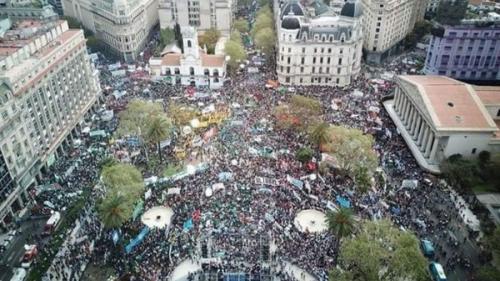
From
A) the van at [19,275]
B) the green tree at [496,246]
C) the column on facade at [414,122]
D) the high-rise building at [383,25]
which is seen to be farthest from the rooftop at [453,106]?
the van at [19,275]

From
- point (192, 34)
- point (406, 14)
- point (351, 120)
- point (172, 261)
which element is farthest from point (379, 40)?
point (172, 261)

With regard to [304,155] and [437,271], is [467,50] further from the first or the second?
[437,271]

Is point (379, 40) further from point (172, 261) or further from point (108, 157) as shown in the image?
point (172, 261)

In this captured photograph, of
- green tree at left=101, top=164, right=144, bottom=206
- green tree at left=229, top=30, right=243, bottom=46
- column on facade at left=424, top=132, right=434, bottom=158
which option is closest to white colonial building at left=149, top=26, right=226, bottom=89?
green tree at left=229, top=30, right=243, bottom=46

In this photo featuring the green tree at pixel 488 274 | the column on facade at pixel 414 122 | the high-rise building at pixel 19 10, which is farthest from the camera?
the high-rise building at pixel 19 10

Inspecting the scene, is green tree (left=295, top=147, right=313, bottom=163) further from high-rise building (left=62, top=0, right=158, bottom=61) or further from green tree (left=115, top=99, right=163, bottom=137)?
high-rise building (left=62, top=0, right=158, bottom=61)

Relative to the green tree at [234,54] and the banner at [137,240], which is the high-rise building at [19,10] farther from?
the banner at [137,240]
